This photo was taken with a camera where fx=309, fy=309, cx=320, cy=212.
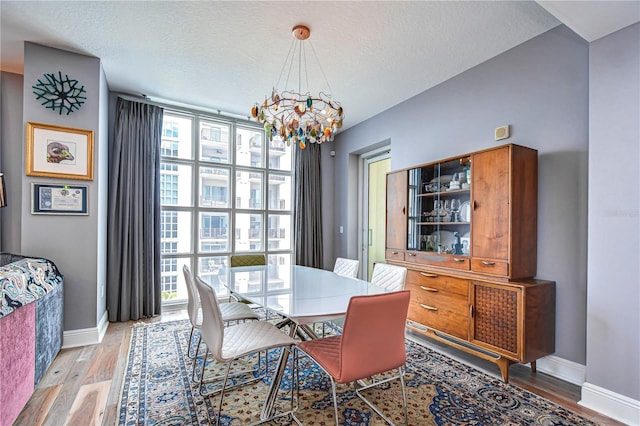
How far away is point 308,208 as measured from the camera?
5129 millimetres

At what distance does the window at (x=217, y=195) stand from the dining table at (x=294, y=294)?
5.47 ft

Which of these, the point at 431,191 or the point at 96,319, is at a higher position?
the point at 431,191

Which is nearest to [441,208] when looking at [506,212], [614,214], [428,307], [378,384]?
[506,212]

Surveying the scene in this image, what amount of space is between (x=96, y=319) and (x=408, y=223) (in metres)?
3.36

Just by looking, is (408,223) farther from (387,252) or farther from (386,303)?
(386,303)

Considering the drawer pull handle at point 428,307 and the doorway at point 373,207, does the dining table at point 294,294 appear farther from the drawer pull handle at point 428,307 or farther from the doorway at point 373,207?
the doorway at point 373,207

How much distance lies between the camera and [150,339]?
3115 millimetres

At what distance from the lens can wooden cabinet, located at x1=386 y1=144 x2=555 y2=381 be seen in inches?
91.7

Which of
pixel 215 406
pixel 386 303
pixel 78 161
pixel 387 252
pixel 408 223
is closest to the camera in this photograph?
pixel 386 303

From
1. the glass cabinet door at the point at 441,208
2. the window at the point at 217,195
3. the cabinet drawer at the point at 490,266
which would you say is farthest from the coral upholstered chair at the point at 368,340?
the window at the point at 217,195

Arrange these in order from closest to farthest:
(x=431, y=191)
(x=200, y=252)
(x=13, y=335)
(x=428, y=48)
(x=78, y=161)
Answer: (x=13, y=335) → (x=428, y=48) → (x=78, y=161) → (x=431, y=191) → (x=200, y=252)

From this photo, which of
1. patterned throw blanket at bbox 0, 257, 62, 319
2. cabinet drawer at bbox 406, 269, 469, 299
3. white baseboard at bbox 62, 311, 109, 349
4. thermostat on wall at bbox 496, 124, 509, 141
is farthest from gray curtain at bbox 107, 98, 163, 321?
thermostat on wall at bbox 496, 124, 509, 141

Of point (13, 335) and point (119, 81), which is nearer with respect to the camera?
point (13, 335)

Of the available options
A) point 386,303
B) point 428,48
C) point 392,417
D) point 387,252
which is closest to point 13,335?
point 386,303
